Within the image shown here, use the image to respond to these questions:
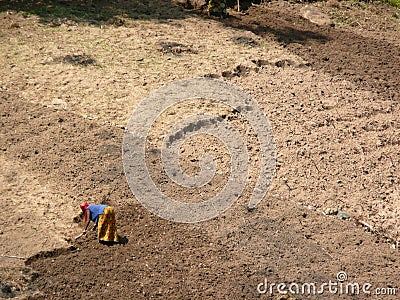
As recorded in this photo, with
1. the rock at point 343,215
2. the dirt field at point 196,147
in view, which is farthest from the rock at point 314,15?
the rock at point 343,215

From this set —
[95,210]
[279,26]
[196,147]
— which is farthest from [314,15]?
[95,210]

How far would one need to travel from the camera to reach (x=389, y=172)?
1014 centimetres

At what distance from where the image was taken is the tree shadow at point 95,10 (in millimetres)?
13906

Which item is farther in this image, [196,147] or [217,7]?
[217,7]

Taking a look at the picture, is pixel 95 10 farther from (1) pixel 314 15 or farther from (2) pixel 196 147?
(2) pixel 196 147

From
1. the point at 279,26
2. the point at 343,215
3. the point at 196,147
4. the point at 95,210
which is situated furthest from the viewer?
the point at 279,26

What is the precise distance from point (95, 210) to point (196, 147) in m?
2.35

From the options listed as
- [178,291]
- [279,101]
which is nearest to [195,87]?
[279,101]

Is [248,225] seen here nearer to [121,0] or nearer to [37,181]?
[37,181]

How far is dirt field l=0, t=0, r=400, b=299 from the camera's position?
8.40 m

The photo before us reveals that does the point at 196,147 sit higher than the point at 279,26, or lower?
lower

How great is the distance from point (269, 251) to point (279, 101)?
3.56 meters

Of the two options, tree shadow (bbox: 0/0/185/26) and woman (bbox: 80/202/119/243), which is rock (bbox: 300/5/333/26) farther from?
woman (bbox: 80/202/119/243)

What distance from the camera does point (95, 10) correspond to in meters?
14.3
